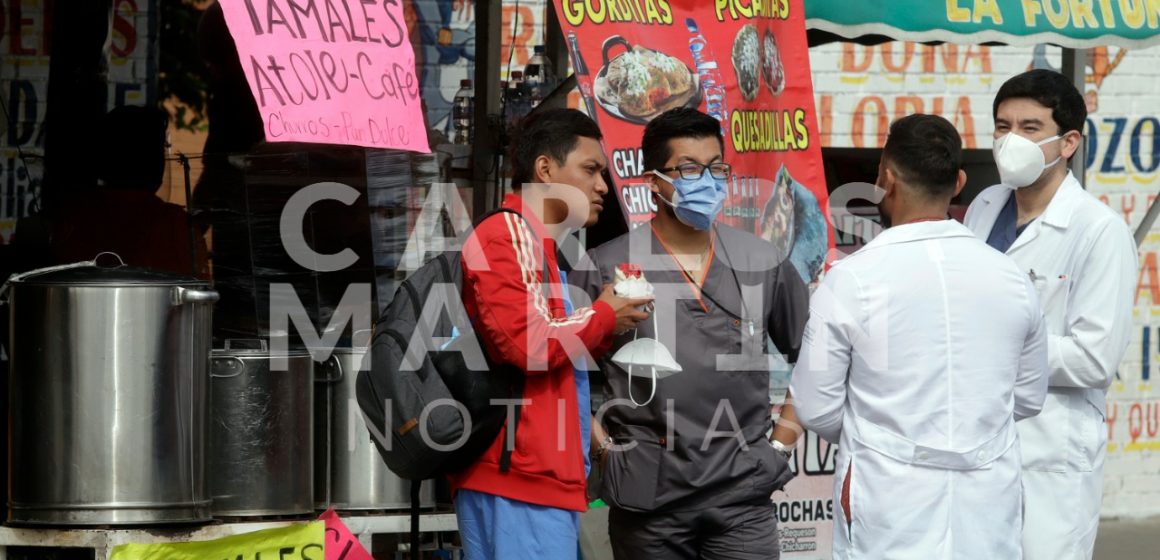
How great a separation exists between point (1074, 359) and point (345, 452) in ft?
7.91

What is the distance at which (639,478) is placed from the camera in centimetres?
425

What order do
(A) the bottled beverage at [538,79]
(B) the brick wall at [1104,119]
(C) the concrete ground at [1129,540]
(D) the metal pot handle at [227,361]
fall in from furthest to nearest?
(B) the brick wall at [1104,119] < (C) the concrete ground at [1129,540] < (A) the bottled beverage at [538,79] < (D) the metal pot handle at [227,361]

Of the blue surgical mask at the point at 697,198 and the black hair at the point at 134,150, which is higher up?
the black hair at the point at 134,150

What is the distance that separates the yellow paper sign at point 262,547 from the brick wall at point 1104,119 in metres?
4.58

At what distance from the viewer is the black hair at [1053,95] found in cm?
463

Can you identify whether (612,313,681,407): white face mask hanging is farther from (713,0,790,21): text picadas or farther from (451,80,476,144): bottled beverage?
(451,80,476,144): bottled beverage

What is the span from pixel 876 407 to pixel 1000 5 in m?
2.85

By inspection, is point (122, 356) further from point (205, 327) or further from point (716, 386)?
point (716, 386)

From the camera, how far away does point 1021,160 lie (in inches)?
179

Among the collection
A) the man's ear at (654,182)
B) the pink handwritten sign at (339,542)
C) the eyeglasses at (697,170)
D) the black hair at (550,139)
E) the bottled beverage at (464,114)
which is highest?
the bottled beverage at (464,114)

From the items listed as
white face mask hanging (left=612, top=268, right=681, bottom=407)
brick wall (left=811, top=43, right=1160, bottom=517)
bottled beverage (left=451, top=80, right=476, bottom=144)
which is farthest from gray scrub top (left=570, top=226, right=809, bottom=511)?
brick wall (left=811, top=43, right=1160, bottom=517)

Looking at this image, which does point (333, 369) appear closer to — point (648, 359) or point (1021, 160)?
point (648, 359)

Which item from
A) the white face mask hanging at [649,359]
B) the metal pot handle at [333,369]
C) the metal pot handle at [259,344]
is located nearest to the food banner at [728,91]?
the white face mask hanging at [649,359]

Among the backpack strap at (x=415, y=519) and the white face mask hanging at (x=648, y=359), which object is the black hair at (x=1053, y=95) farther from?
the backpack strap at (x=415, y=519)
